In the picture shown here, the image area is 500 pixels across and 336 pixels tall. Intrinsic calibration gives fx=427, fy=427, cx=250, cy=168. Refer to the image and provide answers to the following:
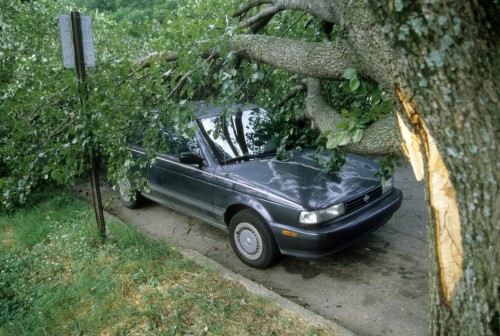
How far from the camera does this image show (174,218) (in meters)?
5.99

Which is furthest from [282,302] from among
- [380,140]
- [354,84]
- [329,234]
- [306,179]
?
[354,84]

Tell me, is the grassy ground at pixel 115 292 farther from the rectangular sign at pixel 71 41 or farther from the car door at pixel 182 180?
the rectangular sign at pixel 71 41

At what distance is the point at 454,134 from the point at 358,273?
301 centimetres

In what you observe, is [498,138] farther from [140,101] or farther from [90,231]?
[90,231]

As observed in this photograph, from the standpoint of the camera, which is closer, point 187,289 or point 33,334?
point 33,334

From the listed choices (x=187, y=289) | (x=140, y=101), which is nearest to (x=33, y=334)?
(x=187, y=289)

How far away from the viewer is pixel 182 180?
504 cm

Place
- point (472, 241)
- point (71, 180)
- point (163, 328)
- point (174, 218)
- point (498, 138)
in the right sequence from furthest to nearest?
point (174, 218), point (71, 180), point (163, 328), point (472, 241), point (498, 138)

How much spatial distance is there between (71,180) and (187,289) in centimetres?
166

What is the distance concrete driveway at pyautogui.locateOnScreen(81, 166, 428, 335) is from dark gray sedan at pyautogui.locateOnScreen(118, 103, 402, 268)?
344mm

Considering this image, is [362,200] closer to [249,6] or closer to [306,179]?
[306,179]

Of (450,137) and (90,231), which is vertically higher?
(450,137)

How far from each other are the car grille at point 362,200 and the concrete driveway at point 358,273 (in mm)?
682

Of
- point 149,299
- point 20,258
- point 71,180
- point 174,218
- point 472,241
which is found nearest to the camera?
point 472,241
